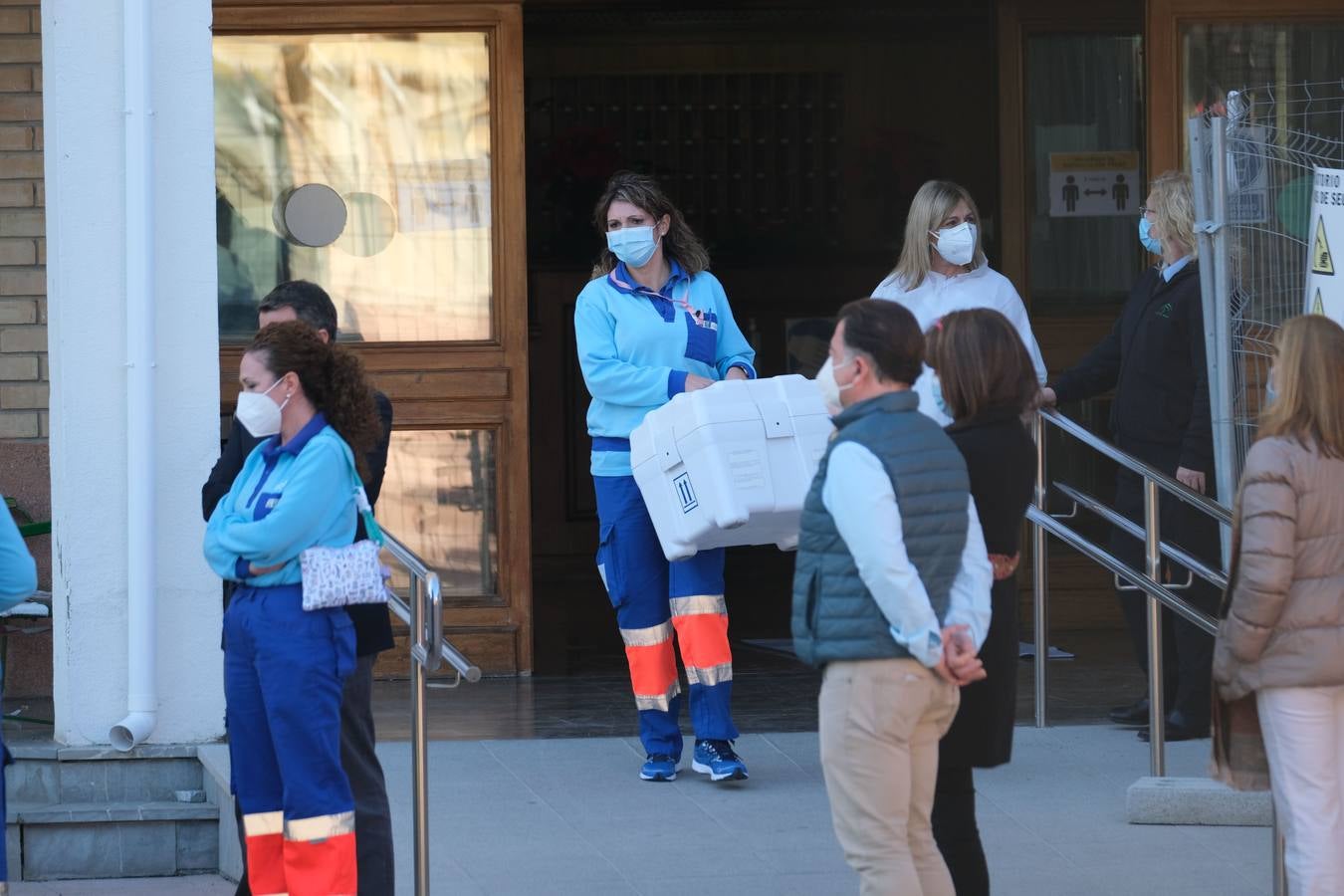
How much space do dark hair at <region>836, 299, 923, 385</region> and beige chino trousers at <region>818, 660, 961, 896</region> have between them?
1.90 feet

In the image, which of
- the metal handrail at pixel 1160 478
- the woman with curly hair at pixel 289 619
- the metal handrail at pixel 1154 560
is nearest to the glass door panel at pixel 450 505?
the metal handrail at pixel 1154 560

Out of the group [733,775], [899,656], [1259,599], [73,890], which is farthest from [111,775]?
[1259,599]

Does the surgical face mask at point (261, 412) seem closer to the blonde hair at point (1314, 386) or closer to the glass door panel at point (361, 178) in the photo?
the blonde hair at point (1314, 386)

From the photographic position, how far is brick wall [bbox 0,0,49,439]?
7.36 m

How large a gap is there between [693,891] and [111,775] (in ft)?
7.54

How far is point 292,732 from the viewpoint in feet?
13.5

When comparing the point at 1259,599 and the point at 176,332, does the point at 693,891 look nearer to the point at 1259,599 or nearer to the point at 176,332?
the point at 1259,599

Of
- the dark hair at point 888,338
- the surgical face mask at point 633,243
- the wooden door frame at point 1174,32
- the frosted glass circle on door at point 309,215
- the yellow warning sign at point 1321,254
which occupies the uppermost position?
the wooden door frame at point 1174,32

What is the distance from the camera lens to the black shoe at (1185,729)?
20.5 ft

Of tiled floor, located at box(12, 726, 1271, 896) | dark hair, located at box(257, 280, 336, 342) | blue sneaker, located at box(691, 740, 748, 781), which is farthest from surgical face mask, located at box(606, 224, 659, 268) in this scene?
tiled floor, located at box(12, 726, 1271, 896)

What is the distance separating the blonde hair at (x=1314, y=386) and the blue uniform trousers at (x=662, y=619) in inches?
81.4

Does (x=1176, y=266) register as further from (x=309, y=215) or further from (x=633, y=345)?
(x=309, y=215)

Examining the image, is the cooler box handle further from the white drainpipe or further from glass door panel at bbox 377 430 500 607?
glass door panel at bbox 377 430 500 607

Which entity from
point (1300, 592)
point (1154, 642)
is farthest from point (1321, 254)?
point (1154, 642)
